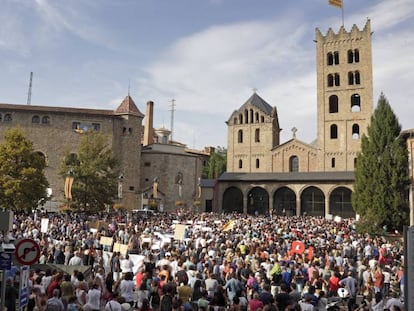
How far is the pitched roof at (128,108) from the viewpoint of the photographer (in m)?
54.7

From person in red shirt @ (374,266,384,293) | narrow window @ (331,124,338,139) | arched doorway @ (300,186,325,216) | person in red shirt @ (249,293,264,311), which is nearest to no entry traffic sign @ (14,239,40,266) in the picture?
person in red shirt @ (249,293,264,311)

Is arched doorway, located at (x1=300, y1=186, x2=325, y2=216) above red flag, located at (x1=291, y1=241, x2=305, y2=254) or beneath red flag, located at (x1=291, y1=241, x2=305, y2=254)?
above

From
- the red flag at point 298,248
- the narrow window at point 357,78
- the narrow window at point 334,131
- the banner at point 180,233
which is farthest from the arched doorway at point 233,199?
the red flag at point 298,248

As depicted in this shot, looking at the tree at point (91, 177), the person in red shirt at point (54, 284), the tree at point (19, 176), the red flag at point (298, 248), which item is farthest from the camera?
the tree at point (91, 177)

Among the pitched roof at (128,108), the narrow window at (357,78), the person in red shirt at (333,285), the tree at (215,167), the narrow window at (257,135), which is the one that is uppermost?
the narrow window at (357,78)

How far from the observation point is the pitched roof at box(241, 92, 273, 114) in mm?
61978

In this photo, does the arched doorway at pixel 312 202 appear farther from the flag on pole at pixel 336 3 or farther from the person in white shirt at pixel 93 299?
the person in white shirt at pixel 93 299

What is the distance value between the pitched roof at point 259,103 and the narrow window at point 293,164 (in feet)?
27.2

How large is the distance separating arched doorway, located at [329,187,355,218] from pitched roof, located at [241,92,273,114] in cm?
1697

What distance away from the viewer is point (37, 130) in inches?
2057

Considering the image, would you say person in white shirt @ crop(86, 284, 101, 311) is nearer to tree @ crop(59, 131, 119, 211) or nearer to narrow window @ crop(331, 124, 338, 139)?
tree @ crop(59, 131, 119, 211)

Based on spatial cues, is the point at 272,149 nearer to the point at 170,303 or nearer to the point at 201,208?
the point at 201,208

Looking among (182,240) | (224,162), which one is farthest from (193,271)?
(224,162)

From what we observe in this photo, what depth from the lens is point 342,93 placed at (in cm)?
5722
